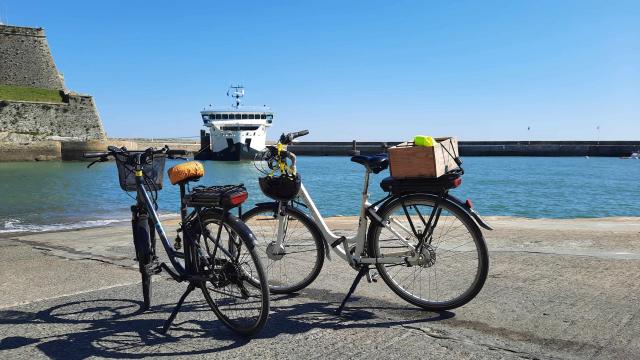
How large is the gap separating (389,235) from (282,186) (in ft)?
2.83

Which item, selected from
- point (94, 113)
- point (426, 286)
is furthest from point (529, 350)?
point (94, 113)

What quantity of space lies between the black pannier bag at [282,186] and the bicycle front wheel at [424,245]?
25.5 inches

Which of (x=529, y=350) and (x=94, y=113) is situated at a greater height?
(x=94, y=113)

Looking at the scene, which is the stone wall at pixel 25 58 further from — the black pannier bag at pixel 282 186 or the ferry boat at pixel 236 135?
the black pannier bag at pixel 282 186

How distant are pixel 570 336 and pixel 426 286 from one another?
3.86 ft

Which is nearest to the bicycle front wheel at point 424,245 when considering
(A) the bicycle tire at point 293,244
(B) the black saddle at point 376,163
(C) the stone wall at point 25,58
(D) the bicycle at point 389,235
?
(D) the bicycle at point 389,235

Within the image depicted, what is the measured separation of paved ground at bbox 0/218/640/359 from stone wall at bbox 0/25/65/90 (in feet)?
211

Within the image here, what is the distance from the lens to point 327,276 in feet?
15.6

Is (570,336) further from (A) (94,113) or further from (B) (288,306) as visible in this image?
(A) (94,113)

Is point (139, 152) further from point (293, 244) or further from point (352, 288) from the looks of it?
point (352, 288)

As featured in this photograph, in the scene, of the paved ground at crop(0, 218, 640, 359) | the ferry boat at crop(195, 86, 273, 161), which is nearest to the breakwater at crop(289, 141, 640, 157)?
the ferry boat at crop(195, 86, 273, 161)

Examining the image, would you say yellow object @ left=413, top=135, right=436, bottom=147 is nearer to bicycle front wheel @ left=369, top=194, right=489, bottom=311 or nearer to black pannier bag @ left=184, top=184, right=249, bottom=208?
bicycle front wheel @ left=369, top=194, right=489, bottom=311

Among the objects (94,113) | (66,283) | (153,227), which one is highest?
(94,113)

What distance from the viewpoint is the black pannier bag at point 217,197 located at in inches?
130
